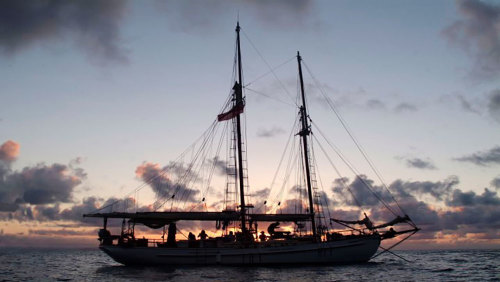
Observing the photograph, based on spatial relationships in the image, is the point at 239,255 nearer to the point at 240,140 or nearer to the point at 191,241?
the point at 191,241

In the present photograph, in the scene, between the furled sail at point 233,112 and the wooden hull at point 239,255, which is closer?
the wooden hull at point 239,255

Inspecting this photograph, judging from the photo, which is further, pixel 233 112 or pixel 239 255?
pixel 233 112

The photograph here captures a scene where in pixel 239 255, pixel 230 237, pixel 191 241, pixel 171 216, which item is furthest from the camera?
pixel 171 216

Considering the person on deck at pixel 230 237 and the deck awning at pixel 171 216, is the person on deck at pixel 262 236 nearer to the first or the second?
the deck awning at pixel 171 216

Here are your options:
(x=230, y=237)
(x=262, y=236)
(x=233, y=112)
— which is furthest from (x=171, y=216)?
(x=233, y=112)

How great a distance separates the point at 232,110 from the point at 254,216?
15.2 m

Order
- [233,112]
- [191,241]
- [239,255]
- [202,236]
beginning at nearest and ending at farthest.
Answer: [239,255] → [191,241] → [202,236] → [233,112]

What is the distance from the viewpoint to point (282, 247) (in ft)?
166

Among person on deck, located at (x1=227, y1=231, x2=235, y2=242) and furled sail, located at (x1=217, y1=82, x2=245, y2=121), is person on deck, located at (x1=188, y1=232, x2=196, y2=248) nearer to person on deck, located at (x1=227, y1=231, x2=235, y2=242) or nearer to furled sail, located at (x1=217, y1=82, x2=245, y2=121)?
person on deck, located at (x1=227, y1=231, x2=235, y2=242)

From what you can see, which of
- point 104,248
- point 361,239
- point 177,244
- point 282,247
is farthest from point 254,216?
point 104,248

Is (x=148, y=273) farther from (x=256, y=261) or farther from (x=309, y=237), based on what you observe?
(x=309, y=237)

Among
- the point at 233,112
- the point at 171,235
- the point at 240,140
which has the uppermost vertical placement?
the point at 233,112

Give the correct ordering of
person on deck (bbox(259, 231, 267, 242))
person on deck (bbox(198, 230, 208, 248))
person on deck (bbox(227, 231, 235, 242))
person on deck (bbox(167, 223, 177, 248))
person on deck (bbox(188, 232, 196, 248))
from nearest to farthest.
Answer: person on deck (bbox(198, 230, 208, 248)), person on deck (bbox(188, 232, 196, 248)), person on deck (bbox(167, 223, 177, 248)), person on deck (bbox(227, 231, 235, 242)), person on deck (bbox(259, 231, 267, 242))

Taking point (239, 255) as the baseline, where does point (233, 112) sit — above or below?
above
